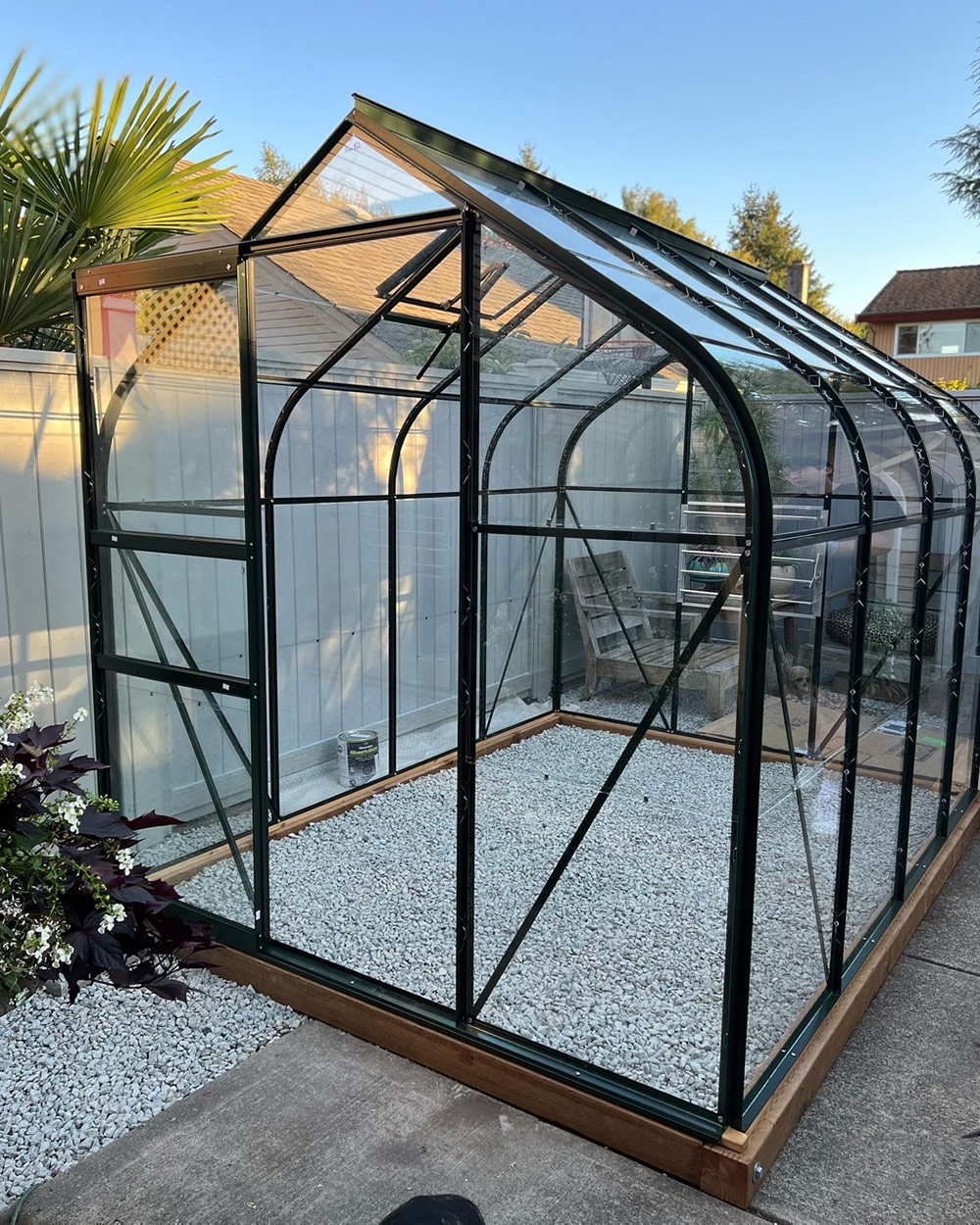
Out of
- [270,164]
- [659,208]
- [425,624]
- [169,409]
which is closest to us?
[169,409]

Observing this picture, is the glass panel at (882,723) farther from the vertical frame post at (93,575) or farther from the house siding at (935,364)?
the house siding at (935,364)

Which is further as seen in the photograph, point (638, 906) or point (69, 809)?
point (638, 906)

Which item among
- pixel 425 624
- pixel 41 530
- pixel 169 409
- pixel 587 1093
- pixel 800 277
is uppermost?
pixel 800 277

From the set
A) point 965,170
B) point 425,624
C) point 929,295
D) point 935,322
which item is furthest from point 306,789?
point 929,295

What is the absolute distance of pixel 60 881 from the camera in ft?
5.99

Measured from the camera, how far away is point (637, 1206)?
83.5 inches

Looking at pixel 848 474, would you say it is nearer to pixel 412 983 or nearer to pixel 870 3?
pixel 412 983

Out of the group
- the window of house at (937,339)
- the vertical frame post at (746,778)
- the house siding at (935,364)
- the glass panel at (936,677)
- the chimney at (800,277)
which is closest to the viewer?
the vertical frame post at (746,778)

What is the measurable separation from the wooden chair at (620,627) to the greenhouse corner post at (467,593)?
50cm

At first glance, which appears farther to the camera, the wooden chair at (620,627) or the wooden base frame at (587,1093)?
the wooden chair at (620,627)

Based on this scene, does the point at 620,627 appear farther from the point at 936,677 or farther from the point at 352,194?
the point at 352,194

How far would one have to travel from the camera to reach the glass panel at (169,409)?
2.85 metres

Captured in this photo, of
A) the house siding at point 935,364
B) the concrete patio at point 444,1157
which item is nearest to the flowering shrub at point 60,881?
the concrete patio at point 444,1157

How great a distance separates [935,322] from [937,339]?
0.33 metres
